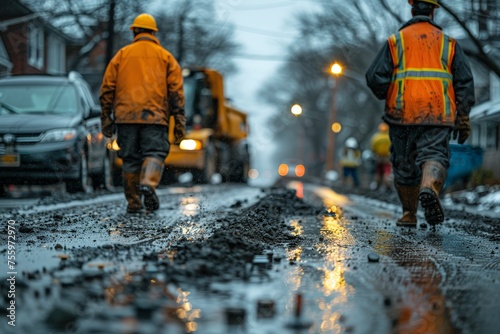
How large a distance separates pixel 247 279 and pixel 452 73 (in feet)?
14.1

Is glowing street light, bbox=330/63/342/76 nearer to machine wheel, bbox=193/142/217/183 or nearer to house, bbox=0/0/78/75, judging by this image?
machine wheel, bbox=193/142/217/183

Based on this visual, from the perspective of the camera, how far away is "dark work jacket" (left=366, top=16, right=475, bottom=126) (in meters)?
7.46

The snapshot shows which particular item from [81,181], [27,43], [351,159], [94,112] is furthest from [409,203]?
[27,43]

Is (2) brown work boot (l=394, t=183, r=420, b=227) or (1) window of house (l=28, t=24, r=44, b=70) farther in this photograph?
(1) window of house (l=28, t=24, r=44, b=70)


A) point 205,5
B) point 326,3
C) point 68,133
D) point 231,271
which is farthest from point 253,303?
point 205,5

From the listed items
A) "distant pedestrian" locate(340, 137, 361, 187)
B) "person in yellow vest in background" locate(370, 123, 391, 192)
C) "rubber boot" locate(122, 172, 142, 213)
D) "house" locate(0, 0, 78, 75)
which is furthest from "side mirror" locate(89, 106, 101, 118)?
"distant pedestrian" locate(340, 137, 361, 187)

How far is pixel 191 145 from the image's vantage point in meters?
21.5

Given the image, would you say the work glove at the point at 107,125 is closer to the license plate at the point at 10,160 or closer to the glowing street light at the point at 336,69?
the license plate at the point at 10,160

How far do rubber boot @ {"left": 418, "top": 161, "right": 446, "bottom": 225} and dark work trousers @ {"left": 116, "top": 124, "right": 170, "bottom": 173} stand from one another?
110 inches

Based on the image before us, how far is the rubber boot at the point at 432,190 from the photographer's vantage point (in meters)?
6.91

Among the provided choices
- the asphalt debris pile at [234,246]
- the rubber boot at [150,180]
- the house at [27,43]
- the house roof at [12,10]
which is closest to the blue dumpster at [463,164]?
the rubber boot at [150,180]

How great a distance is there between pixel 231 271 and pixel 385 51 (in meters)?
4.08

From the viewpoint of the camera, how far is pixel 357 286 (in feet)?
13.2

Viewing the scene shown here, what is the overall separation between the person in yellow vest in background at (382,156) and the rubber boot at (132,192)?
49.6 ft
